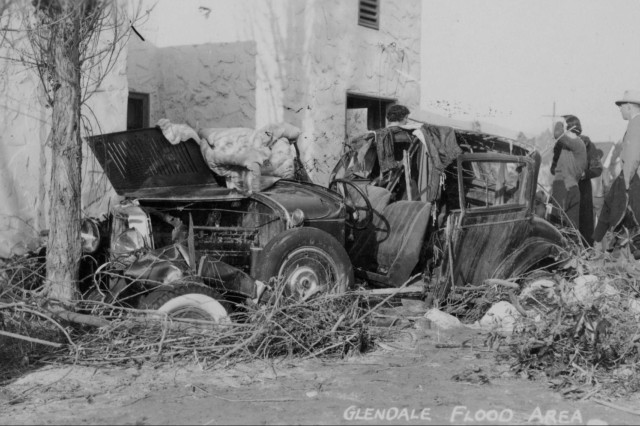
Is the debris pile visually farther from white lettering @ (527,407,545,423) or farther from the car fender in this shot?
Answer: the car fender

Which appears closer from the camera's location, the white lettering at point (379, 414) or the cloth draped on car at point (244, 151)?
the white lettering at point (379, 414)

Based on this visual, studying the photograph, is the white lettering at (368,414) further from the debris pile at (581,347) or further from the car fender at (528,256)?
the car fender at (528,256)

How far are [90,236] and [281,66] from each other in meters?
5.70

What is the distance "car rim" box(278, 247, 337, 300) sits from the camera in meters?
6.28

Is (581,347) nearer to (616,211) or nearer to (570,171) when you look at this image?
(616,211)

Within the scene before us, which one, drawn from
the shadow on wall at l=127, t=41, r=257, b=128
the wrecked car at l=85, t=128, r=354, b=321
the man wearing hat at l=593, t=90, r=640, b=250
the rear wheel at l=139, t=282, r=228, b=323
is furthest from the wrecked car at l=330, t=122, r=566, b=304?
the shadow on wall at l=127, t=41, r=257, b=128

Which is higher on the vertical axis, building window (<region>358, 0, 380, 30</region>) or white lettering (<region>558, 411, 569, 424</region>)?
building window (<region>358, 0, 380, 30</region>)

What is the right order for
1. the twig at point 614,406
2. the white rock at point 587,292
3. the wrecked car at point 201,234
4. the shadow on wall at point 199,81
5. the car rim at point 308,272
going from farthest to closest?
the shadow on wall at point 199,81 < the car rim at point 308,272 < the wrecked car at point 201,234 < the white rock at point 587,292 < the twig at point 614,406

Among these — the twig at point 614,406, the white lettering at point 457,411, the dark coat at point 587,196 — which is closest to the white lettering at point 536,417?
the white lettering at point 457,411

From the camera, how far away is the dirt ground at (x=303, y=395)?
14.4 ft

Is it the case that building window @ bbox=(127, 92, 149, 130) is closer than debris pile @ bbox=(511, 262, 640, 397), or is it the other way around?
debris pile @ bbox=(511, 262, 640, 397)

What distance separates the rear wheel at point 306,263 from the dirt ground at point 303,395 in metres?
0.83

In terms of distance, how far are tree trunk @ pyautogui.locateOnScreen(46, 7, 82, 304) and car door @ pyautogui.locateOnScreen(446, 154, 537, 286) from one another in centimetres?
321

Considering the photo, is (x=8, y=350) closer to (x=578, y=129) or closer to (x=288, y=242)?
(x=288, y=242)
